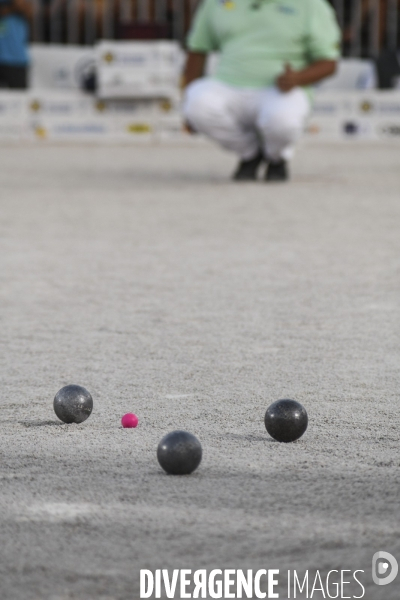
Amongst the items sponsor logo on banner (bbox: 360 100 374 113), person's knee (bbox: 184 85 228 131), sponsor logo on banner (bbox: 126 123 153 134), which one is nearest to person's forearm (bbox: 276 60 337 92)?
person's knee (bbox: 184 85 228 131)

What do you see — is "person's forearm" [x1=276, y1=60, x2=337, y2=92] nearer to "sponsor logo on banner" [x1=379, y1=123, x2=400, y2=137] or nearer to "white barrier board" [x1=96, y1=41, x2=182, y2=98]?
"white barrier board" [x1=96, y1=41, x2=182, y2=98]

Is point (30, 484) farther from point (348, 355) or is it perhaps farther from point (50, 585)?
point (348, 355)

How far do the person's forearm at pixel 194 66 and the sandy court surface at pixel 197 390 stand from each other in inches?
82.0

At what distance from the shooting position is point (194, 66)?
7.43 metres

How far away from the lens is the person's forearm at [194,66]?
7.40m

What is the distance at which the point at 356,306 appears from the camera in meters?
3.27

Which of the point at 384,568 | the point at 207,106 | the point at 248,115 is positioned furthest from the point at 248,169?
the point at 384,568

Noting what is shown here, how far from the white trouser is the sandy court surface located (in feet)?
4.33

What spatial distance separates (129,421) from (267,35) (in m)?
5.22

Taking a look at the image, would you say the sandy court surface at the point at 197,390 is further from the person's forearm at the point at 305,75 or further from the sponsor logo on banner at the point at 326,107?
the sponsor logo on banner at the point at 326,107

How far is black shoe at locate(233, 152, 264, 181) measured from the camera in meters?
7.40

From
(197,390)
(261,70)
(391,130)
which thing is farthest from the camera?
(391,130)

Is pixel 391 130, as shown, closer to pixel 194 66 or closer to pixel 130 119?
pixel 130 119

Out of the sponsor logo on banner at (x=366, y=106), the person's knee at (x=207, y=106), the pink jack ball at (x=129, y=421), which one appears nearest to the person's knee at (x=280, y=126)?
the person's knee at (x=207, y=106)
